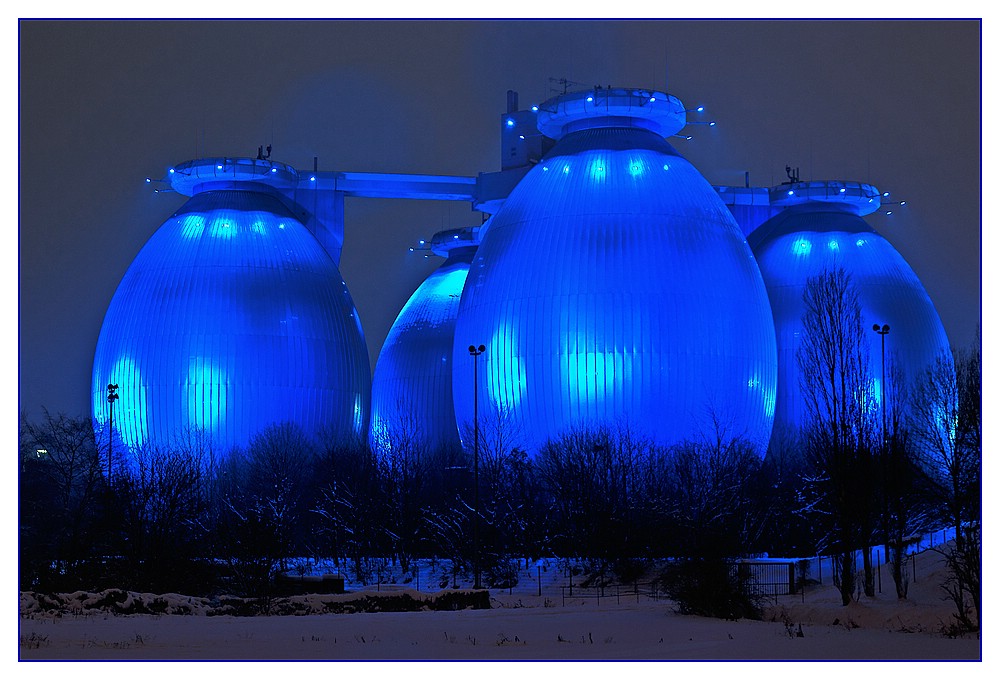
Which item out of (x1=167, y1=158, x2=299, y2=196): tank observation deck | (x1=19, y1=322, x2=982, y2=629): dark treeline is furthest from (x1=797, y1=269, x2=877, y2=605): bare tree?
(x1=167, y1=158, x2=299, y2=196): tank observation deck

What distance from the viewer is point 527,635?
2928cm

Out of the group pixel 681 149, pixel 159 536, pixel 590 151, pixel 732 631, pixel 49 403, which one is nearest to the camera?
pixel 732 631

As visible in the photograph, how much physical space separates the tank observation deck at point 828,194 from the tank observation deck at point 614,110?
33.3ft

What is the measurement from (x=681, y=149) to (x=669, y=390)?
42.0 ft

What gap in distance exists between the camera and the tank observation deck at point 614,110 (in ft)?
A: 198

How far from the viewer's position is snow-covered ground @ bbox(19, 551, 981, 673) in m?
27.0

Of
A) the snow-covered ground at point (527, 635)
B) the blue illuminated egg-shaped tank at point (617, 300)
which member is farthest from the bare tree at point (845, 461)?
the blue illuminated egg-shaped tank at point (617, 300)

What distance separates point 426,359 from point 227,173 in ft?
41.8

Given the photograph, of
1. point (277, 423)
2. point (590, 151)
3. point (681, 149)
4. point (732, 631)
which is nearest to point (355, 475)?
point (277, 423)

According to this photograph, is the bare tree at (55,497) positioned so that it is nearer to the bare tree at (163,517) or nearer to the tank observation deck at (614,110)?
the bare tree at (163,517)

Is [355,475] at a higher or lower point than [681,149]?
lower

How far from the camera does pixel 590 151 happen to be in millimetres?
60656

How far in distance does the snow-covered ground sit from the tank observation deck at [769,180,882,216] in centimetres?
3736
